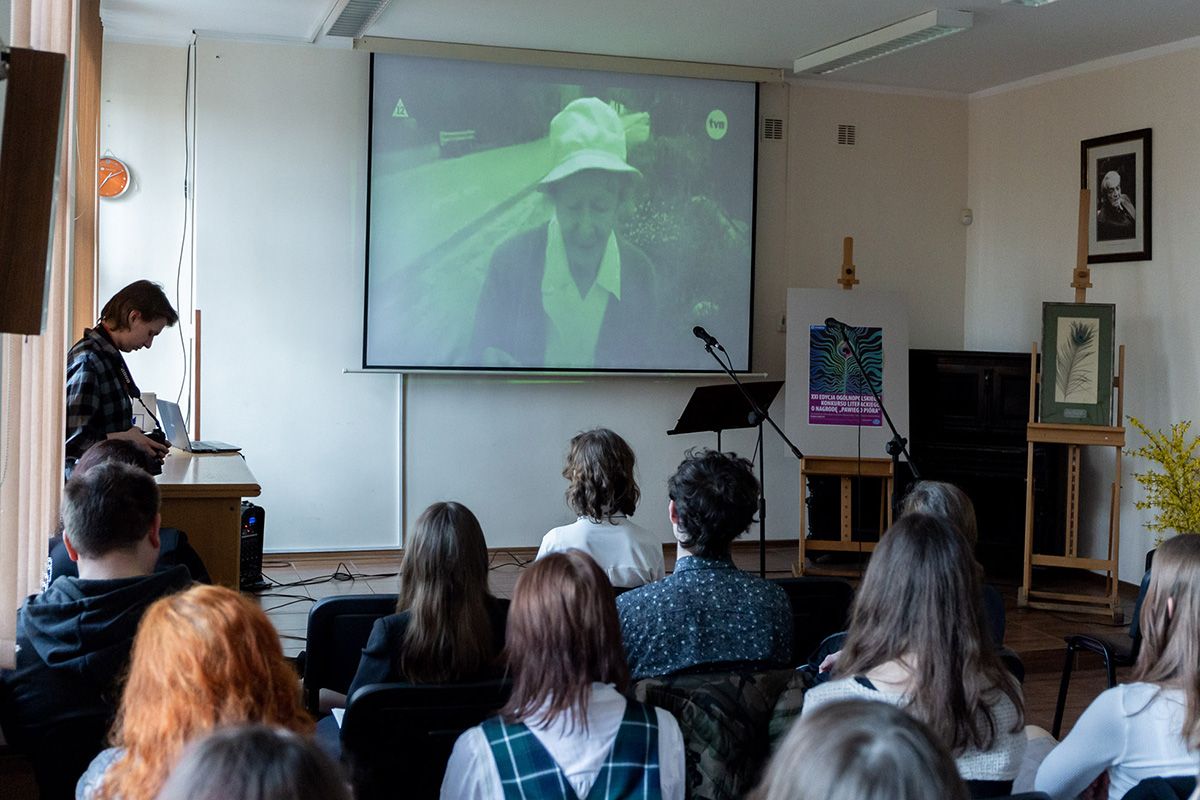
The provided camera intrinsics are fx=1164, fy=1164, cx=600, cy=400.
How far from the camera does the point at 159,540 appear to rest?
2.81m

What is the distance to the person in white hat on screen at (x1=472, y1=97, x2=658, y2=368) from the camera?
6.87 m

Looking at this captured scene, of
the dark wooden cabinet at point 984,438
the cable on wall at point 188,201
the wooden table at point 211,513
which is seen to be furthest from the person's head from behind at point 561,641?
the dark wooden cabinet at point 984,438

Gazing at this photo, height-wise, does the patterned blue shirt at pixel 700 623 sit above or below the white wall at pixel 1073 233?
below

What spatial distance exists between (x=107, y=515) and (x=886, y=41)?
5.12m

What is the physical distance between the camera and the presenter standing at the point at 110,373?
3.99 metres

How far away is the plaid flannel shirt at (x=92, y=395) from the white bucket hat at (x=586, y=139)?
10.9 feet

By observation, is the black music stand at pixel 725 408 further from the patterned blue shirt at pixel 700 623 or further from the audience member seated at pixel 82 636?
the audience member seated at pixel 82 636

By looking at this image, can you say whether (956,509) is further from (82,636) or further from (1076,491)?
(1076,491)

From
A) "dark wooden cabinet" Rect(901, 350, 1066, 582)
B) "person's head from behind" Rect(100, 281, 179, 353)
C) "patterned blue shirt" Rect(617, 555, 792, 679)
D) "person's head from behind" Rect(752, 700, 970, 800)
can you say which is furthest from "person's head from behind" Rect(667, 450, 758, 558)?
"dark wooden cabinet" Rect(901, 350, 1066, 582)

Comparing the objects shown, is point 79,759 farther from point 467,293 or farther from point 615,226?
point 615,226

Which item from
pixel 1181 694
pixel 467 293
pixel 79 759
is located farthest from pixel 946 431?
pixel 79 759

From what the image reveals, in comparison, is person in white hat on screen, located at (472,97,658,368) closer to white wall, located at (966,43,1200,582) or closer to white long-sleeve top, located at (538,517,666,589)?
white wall, located at (966,43,1200,582)

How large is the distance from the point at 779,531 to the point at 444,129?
130 inches

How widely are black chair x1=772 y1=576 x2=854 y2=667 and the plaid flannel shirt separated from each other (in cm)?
241
